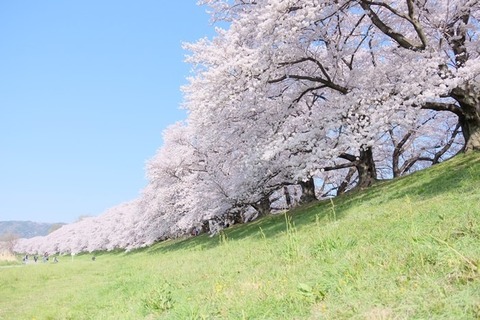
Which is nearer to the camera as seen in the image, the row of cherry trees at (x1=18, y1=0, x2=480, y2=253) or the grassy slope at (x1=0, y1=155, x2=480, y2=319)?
the grassy slope at (x1=0, y1=155, x2=480, y2=319)

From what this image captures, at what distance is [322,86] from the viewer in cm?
1673

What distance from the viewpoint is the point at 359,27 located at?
1933 centimetres

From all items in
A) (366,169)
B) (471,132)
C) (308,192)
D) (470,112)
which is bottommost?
(308,192)

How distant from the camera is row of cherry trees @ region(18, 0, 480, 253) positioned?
12922 mm

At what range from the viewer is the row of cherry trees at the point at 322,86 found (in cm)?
1292

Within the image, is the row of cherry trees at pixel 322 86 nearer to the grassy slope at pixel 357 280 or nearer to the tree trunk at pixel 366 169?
the tree trunk at pixel 366 169

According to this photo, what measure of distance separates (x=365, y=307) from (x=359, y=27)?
17.8 m

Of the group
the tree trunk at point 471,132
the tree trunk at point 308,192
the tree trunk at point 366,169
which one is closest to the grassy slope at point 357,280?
the tree trunk at point 471,132

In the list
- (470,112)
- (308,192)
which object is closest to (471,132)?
(470,112)

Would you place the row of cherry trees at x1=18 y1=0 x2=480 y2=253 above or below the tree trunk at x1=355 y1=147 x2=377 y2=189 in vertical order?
above

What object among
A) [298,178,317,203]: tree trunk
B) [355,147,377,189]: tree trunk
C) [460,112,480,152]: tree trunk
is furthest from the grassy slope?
[298,178,317,203]: tree trunk

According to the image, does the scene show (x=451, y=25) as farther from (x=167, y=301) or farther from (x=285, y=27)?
(x=167, y=301)

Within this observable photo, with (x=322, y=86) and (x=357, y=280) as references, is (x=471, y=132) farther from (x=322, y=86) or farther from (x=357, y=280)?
(x=357, y=280)

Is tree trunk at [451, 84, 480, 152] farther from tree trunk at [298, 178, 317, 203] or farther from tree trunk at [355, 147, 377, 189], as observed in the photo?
tree trunk at [298, 178, 317, 203]
